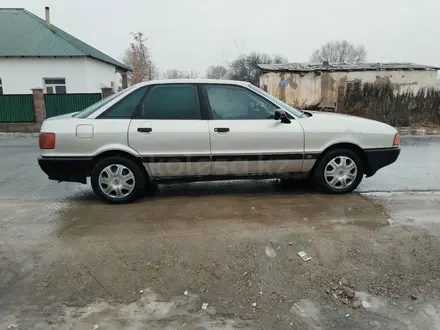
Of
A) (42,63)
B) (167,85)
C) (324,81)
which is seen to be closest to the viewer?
(167,85)

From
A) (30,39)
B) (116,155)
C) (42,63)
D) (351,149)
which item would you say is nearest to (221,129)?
(116,155)

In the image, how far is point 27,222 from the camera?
4.27 m

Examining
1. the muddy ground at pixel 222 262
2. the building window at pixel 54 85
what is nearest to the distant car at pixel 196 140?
the muddy ground at pixel 222 262

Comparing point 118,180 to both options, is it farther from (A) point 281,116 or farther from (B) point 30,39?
(B) point 30,39

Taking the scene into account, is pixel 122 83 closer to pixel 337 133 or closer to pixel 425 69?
pixel 425 69

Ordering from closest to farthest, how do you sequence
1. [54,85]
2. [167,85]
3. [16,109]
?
[167,85] → [16,109] → [54,85]

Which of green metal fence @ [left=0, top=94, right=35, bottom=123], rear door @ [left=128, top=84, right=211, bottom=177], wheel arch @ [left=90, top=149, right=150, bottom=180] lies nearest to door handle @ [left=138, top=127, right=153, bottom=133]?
rear door @ [left=128, top=84, right=211, bottom=177]

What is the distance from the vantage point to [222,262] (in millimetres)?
3271

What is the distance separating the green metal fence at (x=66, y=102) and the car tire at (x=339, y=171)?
13537mm

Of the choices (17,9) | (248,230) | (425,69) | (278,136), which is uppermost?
(17,9)

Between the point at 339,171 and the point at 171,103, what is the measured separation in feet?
8.39

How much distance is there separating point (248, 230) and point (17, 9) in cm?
2626

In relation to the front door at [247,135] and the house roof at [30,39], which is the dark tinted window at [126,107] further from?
the house roof at [30,39]

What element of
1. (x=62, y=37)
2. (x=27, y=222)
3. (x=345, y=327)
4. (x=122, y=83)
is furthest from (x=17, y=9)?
(x=345, y=327)
